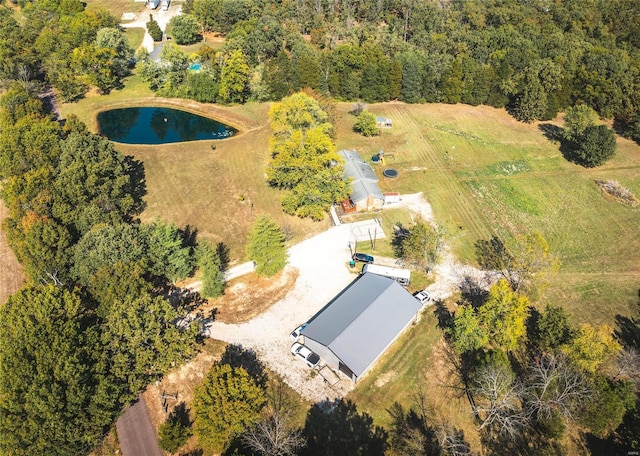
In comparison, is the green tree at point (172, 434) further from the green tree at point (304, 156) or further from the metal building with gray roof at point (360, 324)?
the green tree at point (304, 156)

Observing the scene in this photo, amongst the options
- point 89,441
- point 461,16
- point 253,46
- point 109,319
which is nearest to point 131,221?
point 109,319

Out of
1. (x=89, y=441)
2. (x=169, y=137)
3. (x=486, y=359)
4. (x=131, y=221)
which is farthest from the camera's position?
(x=169, y=137)

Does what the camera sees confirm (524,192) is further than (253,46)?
No

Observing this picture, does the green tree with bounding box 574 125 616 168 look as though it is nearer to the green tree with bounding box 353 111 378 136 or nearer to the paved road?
the green tree with bounding box 353 111 378 136

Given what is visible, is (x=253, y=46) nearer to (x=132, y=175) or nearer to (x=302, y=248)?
(x=132, y=175)

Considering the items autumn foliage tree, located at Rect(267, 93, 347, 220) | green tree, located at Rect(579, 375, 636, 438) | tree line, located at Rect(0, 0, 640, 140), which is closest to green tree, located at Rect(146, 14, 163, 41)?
tree line, located at Rect(0, 0, 640, 140)

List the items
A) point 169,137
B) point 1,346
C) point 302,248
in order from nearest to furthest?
point 1,346 → point 302,248 → point 169,137

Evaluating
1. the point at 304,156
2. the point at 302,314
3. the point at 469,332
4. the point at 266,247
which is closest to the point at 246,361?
the point at 302,314

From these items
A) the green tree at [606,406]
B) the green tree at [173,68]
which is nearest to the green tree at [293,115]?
the green tree at [173,68]

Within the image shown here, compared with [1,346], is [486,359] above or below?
below
